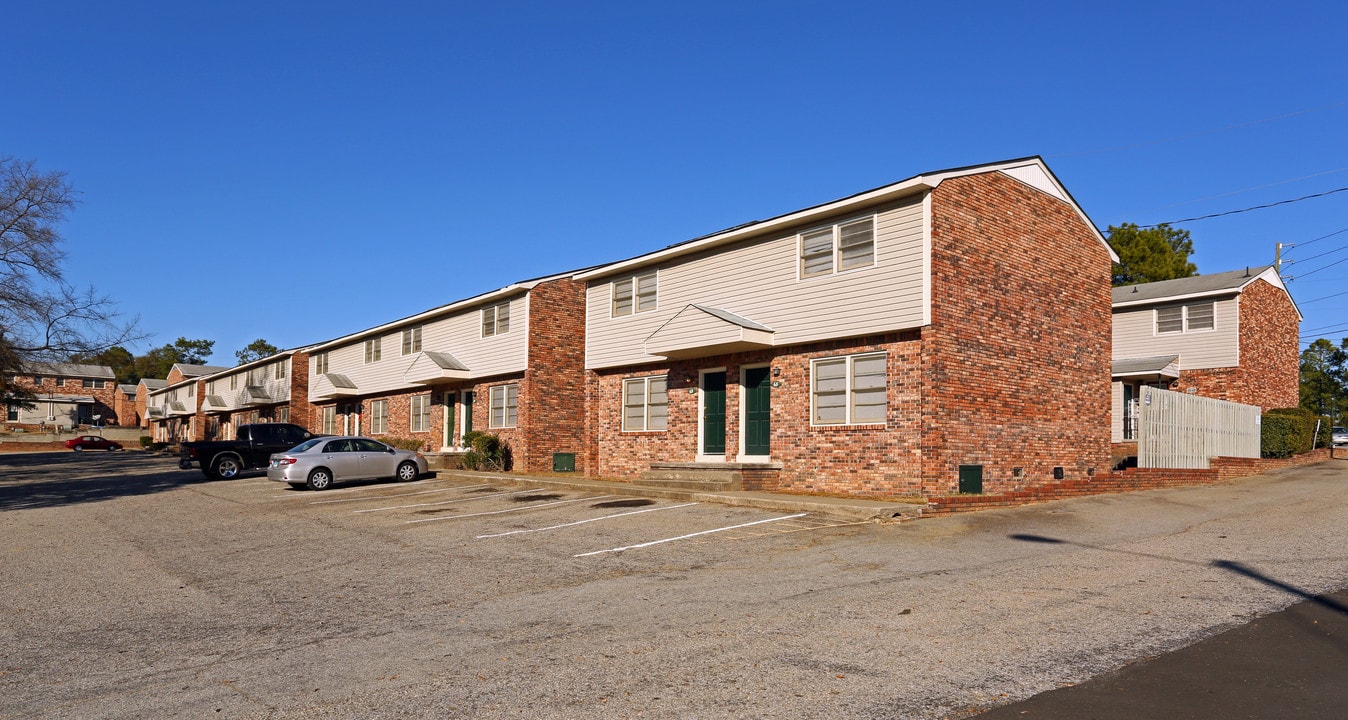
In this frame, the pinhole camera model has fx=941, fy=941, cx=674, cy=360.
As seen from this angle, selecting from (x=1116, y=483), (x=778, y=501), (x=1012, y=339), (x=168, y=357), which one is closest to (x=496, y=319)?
(x=778, y=501)

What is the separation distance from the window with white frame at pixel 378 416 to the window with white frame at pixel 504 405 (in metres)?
9.72

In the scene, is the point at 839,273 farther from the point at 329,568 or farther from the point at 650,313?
the point at 329,568

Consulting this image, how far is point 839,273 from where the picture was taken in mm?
17875

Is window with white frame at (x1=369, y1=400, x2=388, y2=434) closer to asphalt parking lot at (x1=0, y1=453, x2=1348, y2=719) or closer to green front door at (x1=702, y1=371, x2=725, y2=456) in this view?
green front door at (x1=702, y1=371, x2=725, y2=456)

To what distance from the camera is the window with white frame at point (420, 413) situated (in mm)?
33875

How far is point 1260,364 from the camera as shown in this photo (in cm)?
3038

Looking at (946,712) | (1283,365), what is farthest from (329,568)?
(1283,365)

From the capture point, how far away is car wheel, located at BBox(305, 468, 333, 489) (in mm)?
23500

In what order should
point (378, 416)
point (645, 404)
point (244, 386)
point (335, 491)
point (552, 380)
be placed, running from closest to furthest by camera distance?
point (335, 491)
point (645, 404)
point (552, 380)
point (378, 416)
point (244, 386)

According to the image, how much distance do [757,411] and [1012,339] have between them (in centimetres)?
532

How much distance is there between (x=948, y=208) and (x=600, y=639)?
465 inches

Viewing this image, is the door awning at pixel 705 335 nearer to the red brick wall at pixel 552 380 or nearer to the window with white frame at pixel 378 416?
the red brick wall at pixel 552 380

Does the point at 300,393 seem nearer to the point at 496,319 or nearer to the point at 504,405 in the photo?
the point at 496,319

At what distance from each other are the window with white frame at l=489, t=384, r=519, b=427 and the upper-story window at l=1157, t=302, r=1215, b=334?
2121 cm
